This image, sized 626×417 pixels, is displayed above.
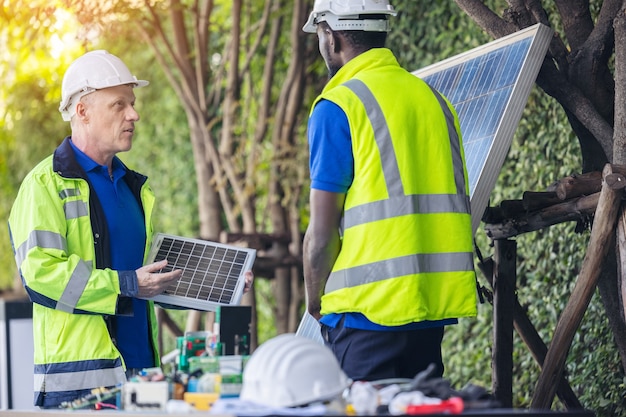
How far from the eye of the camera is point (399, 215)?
3.30 m

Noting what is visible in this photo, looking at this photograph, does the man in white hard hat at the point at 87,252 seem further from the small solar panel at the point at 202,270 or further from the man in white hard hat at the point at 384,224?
the man in white hard hat at the point at 384,224

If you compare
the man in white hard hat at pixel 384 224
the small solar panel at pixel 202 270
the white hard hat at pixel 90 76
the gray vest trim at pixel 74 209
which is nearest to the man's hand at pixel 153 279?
the small solar panel at pixel 202 270

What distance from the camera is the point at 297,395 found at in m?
2.58

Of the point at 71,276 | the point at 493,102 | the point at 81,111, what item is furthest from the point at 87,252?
the point at 493,102

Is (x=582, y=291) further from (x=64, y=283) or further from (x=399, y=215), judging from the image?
(x=64, y=283)

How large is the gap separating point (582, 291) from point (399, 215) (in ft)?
Answer: 3.86

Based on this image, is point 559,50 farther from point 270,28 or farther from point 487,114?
point 270,28

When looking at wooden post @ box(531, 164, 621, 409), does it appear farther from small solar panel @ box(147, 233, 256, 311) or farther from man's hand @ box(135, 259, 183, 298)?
man's hand @ box(135, 259, 183, 298)

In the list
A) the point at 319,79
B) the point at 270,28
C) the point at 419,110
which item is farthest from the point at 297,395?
the point at 270,28

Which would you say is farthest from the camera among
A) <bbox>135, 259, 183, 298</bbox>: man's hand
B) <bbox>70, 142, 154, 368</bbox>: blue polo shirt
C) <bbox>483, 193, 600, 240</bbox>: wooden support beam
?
<bbox>483, 193, 600, 240</bbox>: wooden support beam

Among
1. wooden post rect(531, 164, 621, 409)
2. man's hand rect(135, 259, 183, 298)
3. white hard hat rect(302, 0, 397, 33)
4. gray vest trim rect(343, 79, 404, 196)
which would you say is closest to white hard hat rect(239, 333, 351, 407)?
gray vest trim rect(343, 79, 404, 196)

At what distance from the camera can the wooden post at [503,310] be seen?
4602mm

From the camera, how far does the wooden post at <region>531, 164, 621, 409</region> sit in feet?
12.7

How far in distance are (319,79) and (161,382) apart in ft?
19.7
